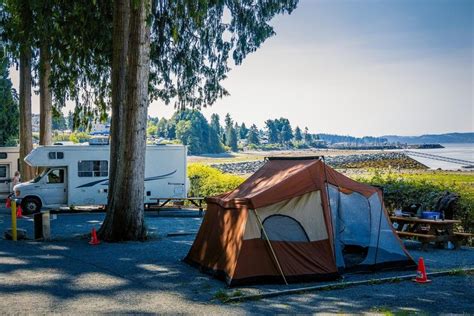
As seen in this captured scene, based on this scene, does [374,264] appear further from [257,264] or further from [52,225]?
[52,225]

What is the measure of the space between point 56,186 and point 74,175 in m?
0.85

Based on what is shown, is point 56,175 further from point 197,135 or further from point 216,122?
point 216,122

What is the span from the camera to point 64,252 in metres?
12.8

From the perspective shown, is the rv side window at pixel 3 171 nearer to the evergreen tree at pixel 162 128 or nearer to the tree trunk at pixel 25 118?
the tree trunk at pixel 25 118

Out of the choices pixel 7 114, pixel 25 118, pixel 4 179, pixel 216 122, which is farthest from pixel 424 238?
pixel 216 122

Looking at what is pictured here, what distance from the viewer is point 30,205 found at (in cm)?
2156

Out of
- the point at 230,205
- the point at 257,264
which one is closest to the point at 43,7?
the point at 230,205

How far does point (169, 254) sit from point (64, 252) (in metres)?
2.34

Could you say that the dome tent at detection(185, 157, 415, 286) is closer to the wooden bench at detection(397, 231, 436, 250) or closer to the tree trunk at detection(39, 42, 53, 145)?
the wooden bench at detection(397, 231, 436, 250)

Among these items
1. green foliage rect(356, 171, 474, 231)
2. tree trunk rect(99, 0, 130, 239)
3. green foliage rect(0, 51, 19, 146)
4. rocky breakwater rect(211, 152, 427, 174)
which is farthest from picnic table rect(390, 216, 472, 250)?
rocky breakwater rect(211, 152, 427, 174)

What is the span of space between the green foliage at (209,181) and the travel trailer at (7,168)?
826 centimetres

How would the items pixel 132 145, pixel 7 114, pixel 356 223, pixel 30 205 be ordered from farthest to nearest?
pixel 7 114
pixel 30 205
pixel 132 145
pixel 356 223

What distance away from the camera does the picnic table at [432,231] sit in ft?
42.5

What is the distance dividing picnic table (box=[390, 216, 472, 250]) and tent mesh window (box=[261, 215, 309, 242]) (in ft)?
14.1
